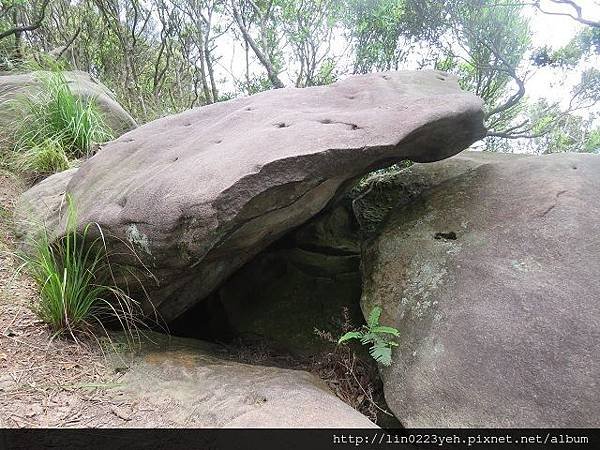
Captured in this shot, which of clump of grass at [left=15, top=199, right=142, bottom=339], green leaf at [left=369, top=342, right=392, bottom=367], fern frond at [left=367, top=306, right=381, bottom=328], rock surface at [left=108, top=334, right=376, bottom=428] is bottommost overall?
rock surface at [left=108, top=334, right=376, bottom=428]

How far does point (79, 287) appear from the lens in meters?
2.89

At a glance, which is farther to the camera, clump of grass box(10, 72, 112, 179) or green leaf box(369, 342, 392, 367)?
clump of grass box(10, 72, 112, 179)

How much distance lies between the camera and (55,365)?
2578 millimetres

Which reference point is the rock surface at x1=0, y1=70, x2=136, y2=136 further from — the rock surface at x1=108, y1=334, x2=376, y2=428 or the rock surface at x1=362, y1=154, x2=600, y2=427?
the rock surface at x1=362, y1=154, x2=600, y2=427

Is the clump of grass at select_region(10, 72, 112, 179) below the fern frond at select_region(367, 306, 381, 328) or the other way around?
the other way around

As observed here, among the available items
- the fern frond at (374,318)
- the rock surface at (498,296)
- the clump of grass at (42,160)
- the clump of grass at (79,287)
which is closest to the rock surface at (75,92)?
the clump of grass at (42,160)

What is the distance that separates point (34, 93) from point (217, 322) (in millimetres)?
4370

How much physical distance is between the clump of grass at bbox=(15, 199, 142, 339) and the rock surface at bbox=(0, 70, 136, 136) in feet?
11.8

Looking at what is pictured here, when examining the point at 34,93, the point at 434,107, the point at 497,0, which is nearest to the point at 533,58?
the point at 497,0

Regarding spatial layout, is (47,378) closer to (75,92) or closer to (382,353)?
(382,353)

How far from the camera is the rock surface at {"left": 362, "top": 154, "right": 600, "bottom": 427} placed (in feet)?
6.88

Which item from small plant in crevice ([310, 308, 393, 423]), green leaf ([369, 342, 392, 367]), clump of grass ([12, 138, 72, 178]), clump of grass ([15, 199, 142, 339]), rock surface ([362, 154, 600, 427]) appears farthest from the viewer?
clump of grass ([12, 138, 72, 178])

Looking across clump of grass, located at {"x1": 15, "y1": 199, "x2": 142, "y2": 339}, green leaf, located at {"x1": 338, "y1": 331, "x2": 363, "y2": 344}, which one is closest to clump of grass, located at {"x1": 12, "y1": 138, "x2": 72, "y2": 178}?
clump of grass, located at {"x1": 15, "y1": 199, "x2": 142, "y2": 339}

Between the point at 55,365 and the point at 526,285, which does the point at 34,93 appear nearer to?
the point at 55,365
